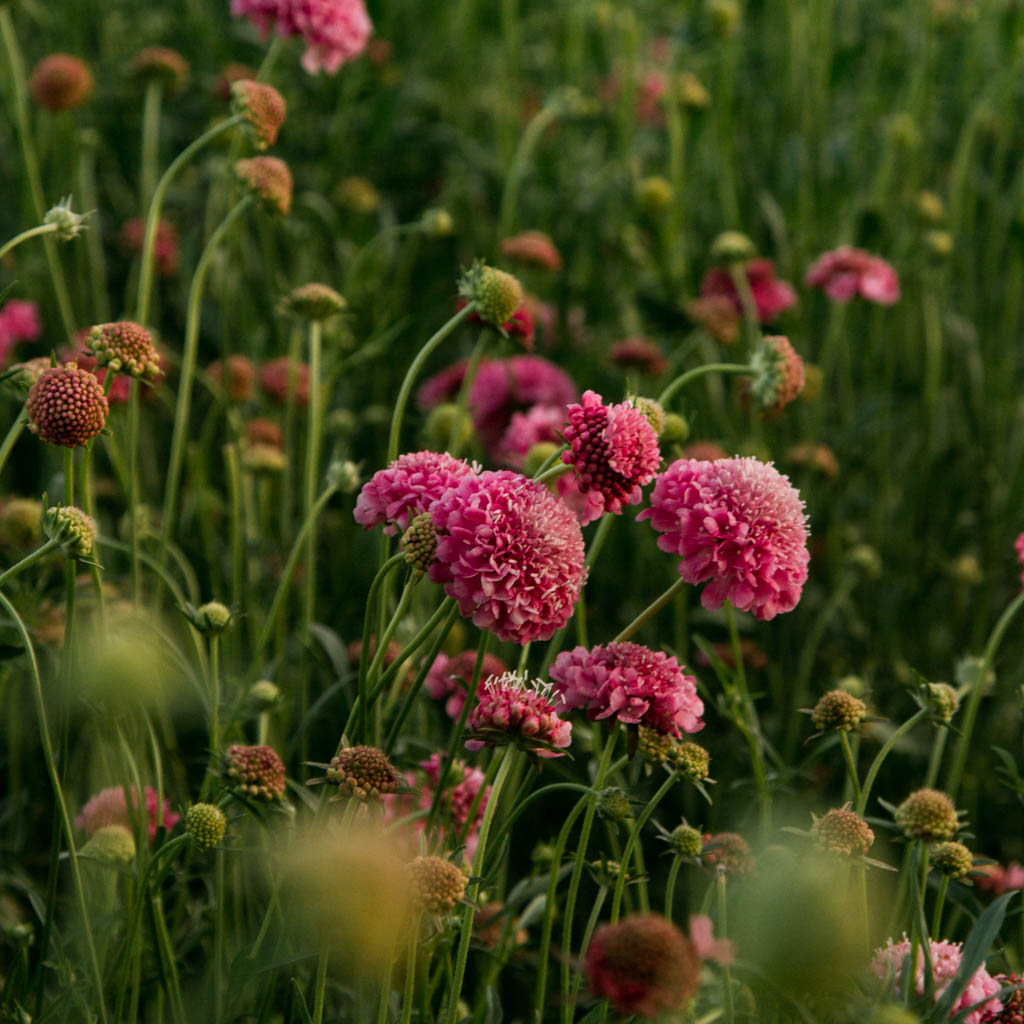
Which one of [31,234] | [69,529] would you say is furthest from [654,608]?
[31,234]

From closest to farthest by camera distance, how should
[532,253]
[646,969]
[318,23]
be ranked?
[646,969]
[318,23]
[532,253]

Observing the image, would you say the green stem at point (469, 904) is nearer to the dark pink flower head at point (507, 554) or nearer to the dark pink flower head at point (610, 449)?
the dark pink flower head at point (507, 554)

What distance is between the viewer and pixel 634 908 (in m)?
1.65

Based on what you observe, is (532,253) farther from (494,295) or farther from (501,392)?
(494,295)

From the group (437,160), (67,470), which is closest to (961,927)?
(67,470)

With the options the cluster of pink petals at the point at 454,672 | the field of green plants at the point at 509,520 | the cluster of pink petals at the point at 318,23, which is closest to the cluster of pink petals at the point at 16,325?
the field of green plants at the point at 509,520

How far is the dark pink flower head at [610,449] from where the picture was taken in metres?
0.99

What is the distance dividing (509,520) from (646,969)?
0.37m

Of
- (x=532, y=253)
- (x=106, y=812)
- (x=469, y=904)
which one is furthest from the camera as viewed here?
(x=532, y=253)

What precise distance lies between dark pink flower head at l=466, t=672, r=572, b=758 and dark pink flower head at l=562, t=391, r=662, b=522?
0.16 meters

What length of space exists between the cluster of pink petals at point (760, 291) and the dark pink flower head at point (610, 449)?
1208 mm

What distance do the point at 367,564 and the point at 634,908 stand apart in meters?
0.56

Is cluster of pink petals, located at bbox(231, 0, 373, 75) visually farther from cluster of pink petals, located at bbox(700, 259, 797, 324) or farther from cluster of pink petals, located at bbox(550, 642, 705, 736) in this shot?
cluster of pink petals, located at bbox(550, 642, 705, 736)

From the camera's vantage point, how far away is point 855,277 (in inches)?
79.0
